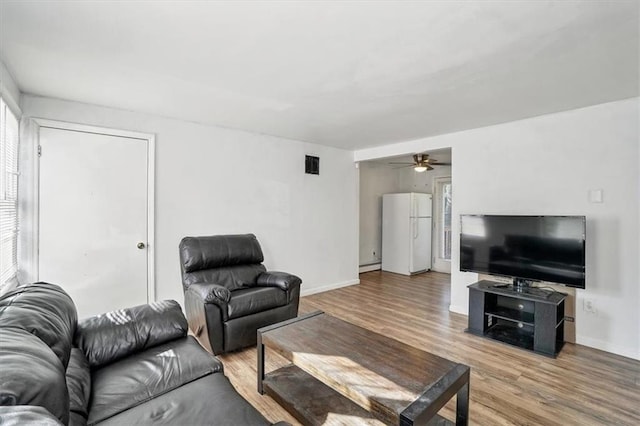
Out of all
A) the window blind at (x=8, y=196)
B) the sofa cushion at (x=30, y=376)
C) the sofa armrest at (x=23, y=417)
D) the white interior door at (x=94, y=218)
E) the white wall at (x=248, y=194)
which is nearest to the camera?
the sofa armrest at (x=23, y=417)

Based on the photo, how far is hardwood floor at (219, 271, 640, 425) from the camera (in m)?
2.05

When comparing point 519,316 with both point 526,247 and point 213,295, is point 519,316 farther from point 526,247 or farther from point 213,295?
point 213,295

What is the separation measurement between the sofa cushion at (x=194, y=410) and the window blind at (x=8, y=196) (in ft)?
6.46

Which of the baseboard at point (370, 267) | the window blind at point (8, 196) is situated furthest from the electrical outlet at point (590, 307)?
the window blind at point (8, 196)

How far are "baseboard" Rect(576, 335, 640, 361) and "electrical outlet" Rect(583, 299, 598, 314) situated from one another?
0.27m

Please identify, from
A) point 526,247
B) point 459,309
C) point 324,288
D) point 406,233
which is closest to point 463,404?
point 526,247

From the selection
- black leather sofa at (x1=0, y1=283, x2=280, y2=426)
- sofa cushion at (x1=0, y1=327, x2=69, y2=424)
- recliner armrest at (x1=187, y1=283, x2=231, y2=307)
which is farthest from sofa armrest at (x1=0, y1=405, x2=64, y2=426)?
recliner armrest at (x1=187, y1=283, x2=231, y2=307)

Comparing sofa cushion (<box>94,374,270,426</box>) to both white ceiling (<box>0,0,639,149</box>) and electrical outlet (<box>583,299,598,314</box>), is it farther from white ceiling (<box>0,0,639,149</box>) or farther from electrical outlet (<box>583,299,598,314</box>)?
electrical outlet (<box>583,299,598,314</box>)

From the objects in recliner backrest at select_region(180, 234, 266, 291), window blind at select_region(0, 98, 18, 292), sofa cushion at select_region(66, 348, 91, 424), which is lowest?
sofa cushion at select_region(66, 348, 91, 424)

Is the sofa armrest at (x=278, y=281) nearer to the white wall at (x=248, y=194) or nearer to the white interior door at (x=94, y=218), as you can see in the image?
the white wall at (x=248, y=194)

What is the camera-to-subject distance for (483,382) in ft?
7.93

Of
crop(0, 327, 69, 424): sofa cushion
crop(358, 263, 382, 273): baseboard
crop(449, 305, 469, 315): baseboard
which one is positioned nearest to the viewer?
crop(0, 327, 69, 424): sofa cushion

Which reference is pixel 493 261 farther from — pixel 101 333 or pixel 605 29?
pixel 101 333

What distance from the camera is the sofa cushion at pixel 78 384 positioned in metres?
1.27
